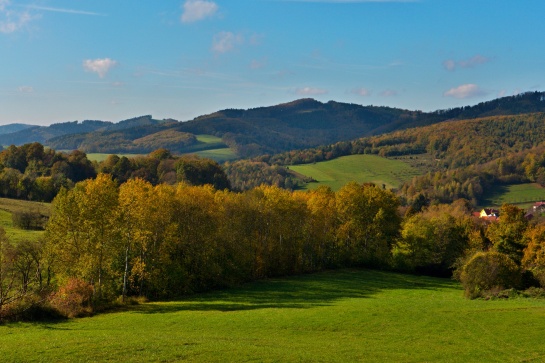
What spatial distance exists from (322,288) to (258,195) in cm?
1927

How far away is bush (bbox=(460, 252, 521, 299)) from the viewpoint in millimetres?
59969

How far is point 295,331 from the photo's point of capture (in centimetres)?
3866

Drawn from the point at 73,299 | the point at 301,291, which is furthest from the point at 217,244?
the point at 73,299

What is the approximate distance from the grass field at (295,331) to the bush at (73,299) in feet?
7.22

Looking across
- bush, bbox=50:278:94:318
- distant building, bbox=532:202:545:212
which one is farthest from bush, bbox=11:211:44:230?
distant building, bbox=532:202:545:212

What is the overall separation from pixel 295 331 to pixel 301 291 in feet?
74.8

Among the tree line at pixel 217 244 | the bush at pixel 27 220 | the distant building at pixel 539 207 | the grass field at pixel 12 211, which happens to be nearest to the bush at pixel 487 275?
the tree line at pixel 217 244

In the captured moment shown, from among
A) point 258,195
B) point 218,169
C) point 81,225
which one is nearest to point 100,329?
point 81,225

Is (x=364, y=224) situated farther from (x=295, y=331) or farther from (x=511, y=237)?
(x=295, y=331)

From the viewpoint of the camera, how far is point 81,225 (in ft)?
168

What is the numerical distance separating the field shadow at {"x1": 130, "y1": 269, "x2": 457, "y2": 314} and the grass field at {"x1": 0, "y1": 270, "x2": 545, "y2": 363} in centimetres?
21

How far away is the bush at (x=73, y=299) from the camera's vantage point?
43094 millimetres

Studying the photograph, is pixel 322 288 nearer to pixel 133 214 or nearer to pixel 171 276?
pixel 171 276

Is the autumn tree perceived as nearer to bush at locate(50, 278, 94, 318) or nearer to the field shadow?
the field shadow
